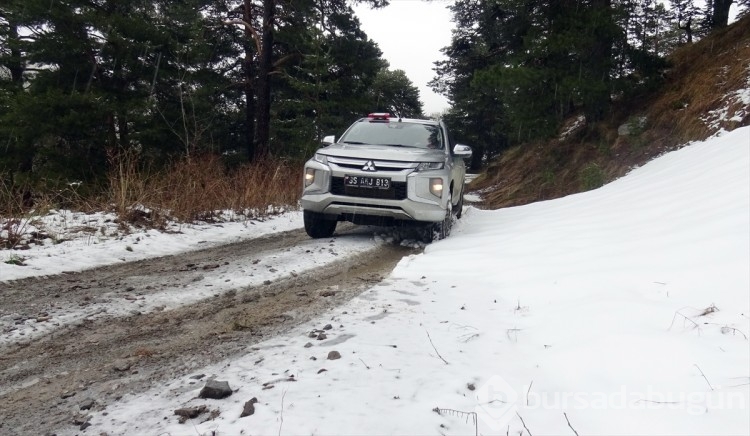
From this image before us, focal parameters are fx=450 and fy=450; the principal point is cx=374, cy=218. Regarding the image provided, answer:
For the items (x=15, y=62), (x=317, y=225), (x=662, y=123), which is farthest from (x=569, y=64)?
(x=15, y=62)

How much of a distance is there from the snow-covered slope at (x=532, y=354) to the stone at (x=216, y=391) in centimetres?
4

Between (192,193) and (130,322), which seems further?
(192,193)

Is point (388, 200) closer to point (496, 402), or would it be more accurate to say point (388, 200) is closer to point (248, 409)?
point (496, 402)

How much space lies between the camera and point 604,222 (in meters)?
5.07

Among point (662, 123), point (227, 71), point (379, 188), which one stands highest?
point (227, 71)

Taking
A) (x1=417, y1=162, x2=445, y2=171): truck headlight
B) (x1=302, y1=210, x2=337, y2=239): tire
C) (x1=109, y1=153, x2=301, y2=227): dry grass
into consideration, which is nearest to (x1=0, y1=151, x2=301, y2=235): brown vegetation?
(x1=109, y1=153, x2=301, y2=227): dry grass

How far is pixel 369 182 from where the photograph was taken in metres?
5.84

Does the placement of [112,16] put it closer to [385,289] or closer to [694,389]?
[385,289]

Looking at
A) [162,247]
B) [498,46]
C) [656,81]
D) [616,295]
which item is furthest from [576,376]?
[498,46]

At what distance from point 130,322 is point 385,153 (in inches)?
150

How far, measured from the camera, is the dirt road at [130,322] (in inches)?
83.4

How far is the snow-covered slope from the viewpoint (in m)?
1.76

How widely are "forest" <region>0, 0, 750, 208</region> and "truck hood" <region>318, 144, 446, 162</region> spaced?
13.3 feet

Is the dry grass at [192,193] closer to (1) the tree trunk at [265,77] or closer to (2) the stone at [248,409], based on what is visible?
(2) the stone at [248,409]
